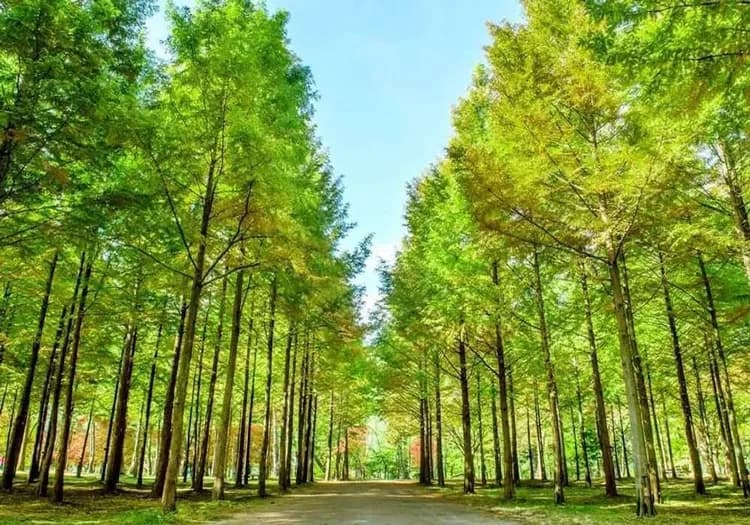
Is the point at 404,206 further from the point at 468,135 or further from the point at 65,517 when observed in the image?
the point at 65,517

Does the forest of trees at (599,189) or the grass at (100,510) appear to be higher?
the forest of trees at (599,189)

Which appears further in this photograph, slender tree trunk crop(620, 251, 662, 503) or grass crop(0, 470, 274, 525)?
slender tree trunk crop(620, 251, 662, 503)

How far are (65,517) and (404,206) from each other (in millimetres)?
17064

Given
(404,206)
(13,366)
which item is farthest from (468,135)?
(13,366)

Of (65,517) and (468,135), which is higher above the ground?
(468,135)

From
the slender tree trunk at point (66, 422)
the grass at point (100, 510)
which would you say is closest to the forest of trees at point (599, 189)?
the grass at point (100, 510)

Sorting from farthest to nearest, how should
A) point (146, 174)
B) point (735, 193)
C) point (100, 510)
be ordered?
point (735, 193) < point (146, 174) < point (100, 510)

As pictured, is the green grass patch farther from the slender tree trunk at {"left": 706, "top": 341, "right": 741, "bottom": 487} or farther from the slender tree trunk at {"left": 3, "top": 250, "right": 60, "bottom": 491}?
the slender tree trunk at {"left": 706, "top": 341, "right": 741, "bottom": 487}

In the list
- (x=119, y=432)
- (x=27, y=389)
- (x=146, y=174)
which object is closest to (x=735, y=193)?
(x=146, y=174)

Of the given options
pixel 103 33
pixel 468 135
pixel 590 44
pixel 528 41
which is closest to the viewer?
pixel 590 44

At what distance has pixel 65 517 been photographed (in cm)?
908

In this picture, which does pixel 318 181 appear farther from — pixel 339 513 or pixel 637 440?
pixel 637 440

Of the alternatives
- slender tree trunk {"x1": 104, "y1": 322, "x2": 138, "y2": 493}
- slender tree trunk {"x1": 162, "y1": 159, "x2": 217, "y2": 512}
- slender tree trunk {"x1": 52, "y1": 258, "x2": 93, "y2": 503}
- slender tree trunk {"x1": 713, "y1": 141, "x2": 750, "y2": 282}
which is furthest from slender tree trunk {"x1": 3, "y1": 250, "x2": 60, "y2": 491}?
slender tree trunk {"x1": 713, "y1": 141, "x2": 750, "y2": 282}

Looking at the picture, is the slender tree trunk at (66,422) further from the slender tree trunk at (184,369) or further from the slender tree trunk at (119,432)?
the slender tree trunk at (184,369)
